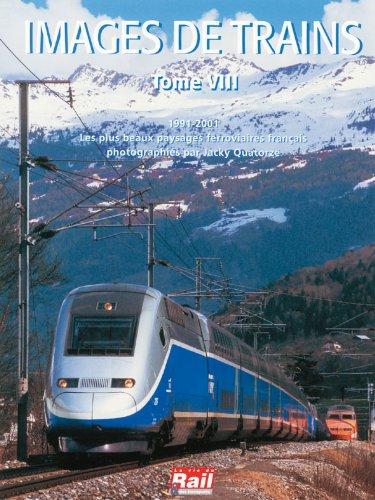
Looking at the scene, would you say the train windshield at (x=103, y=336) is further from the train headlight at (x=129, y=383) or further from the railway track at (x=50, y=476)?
the railway track at (x=50, y=476)

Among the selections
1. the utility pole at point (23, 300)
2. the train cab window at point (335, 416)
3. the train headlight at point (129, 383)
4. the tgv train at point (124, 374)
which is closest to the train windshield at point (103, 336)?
the tgv train at point (124, 374)

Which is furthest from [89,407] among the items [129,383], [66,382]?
[129,383]

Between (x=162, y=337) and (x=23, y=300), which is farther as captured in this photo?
(x=23, y=300)

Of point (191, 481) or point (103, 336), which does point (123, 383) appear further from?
point (191, 481)

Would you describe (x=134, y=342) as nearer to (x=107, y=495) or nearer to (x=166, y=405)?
(x=166, y=405)

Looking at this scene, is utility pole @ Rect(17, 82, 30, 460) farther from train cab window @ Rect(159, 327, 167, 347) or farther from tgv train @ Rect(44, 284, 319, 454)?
train cab window @ Rect(159, 327, 167, 347)

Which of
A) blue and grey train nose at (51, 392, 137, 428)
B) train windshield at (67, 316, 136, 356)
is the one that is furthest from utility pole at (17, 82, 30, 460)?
blue and grey train nose at (51, 392, 137, 428)
